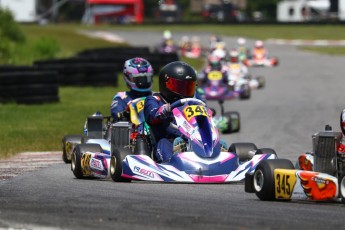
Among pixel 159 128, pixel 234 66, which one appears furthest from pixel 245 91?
pixel 159 128

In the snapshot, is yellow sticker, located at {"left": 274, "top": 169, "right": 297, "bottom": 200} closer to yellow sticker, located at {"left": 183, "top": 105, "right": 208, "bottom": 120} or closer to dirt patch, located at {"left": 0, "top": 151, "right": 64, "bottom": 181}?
yellow sticker, located at {"left": 183, "top": 105, "right": 208, "bottom": 120}

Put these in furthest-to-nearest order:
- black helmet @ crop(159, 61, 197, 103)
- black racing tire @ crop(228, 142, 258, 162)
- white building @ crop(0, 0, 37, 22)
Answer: white building @ crop(0, 0, 37, 22), black racing tire @ crop(228, 142, 258, 162), black helmet @ crop(159, 61, 197, 103)

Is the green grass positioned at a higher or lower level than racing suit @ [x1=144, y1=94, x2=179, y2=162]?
lower

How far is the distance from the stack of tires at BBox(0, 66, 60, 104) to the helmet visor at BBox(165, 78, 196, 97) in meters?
9.39

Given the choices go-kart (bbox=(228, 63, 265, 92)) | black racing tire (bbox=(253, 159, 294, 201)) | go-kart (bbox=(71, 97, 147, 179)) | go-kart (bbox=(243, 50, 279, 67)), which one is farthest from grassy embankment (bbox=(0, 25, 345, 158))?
go-kart (bbox=(243, 50, 279, 67))

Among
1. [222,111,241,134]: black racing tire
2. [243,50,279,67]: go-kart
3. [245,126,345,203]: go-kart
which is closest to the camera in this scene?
[245,126,345,203]: go-kart

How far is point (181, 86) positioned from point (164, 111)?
33cm

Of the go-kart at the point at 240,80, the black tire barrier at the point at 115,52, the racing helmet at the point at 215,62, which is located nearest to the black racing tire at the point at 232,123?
the go-kart at the point at 240,80

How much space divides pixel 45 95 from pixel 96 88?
432cm

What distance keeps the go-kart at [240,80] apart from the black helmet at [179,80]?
12.8 m

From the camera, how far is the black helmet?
1016 cm

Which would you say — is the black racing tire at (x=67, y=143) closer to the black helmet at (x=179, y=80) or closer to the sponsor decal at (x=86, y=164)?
the sponsor decal at (x=86, y=164)

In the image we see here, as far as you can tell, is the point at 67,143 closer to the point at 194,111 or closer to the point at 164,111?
the point at 164,111

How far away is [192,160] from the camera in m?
9.42
